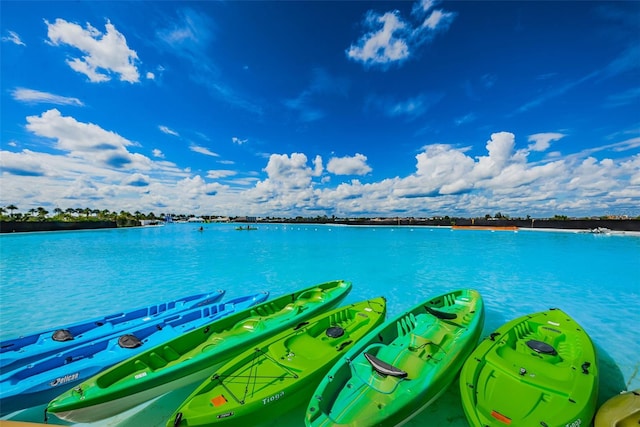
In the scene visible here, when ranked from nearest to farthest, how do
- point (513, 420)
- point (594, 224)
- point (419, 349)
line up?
1. point (513, 420)
2. point (419, 349)
3. point (594, 224)

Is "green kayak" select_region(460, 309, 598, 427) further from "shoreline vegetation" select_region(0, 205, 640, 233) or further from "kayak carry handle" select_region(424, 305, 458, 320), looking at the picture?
"shoreline vegetation" select_region(0, 205, 640, 233)

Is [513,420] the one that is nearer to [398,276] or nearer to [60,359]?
A: [60,359]

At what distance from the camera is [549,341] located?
5055 millimetres

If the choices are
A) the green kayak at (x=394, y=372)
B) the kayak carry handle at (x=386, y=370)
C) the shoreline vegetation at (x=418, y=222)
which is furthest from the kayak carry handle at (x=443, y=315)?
the shoreline vegetation at (x=418, y=222)

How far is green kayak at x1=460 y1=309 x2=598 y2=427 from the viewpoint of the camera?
3.02 meters

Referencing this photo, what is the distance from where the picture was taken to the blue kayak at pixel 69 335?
4789 mm

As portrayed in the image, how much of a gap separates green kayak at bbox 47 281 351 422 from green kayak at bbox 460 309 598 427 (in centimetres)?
384

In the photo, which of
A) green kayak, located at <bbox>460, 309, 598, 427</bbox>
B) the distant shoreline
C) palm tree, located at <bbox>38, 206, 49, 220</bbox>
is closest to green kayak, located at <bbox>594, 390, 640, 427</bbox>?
green kayak, located at <bbox>460, 309, 598, 427</bbox>

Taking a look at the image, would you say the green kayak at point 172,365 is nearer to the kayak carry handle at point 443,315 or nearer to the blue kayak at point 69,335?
the blue kayak at point 69,335

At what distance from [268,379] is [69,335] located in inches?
205

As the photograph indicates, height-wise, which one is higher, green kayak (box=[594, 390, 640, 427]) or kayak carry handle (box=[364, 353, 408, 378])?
kayak carry handle (box=[364, 353, 408, 378])

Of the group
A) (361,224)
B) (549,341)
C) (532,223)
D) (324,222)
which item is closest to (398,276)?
(549,341)

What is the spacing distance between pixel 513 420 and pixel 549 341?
125 inches

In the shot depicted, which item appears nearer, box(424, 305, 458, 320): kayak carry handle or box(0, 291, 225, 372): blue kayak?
box(0, 291, 225, 372): blue kayak
